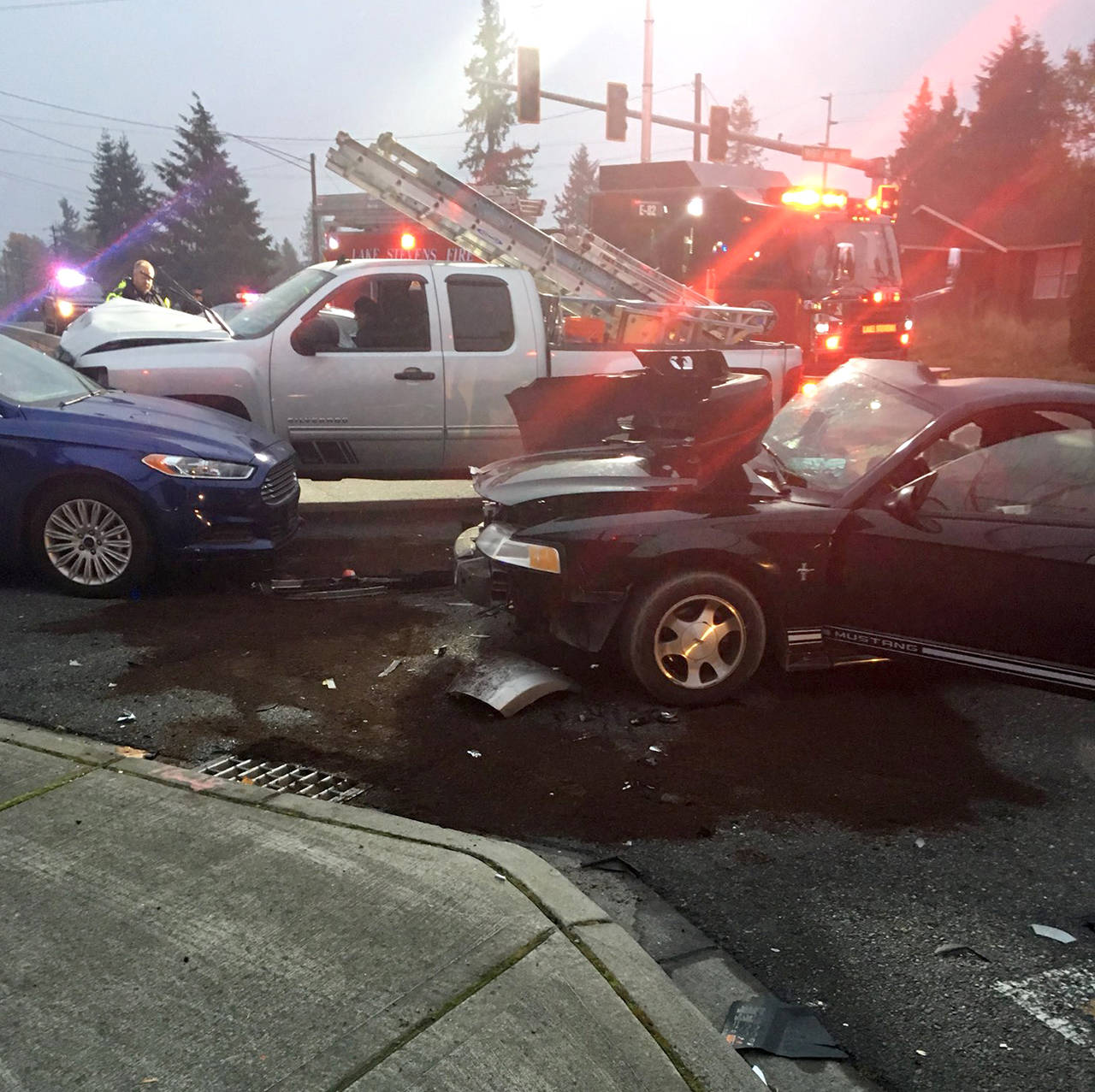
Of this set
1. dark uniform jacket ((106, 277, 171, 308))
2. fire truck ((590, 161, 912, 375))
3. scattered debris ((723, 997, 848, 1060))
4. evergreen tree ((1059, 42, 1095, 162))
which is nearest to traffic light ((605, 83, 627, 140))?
fire truck ((590, 161, 912, 375))

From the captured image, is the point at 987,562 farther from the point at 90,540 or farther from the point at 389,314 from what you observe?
the point at 389,314

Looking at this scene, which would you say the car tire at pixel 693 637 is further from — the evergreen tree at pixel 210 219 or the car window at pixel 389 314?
the evergreen tree at pixel 210 219

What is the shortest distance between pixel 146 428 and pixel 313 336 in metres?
1.99

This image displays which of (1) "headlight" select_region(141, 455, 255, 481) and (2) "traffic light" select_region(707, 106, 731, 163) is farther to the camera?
(2) "traffic light" select_region(707, 106, 731, 163)

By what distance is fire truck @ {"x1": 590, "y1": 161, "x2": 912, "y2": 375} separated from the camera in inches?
651

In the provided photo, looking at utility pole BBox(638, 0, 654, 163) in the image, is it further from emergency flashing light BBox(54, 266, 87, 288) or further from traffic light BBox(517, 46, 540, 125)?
emergency flashing light BBox(54, 266, 87, 288)

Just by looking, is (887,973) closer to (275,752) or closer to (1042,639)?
(1042,639)

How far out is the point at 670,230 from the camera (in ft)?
62.3

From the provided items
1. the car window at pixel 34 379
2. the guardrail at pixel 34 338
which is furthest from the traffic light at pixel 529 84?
the car window at pixel 34 379

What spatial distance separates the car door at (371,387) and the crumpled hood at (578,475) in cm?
291

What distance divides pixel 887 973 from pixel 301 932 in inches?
65.6

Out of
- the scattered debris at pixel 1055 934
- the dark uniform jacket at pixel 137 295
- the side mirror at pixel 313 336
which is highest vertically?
the dark uniform jacket at pixel 137 295

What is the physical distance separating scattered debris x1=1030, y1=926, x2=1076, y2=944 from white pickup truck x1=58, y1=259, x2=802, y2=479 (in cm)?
563

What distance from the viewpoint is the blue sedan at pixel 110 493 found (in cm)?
637
